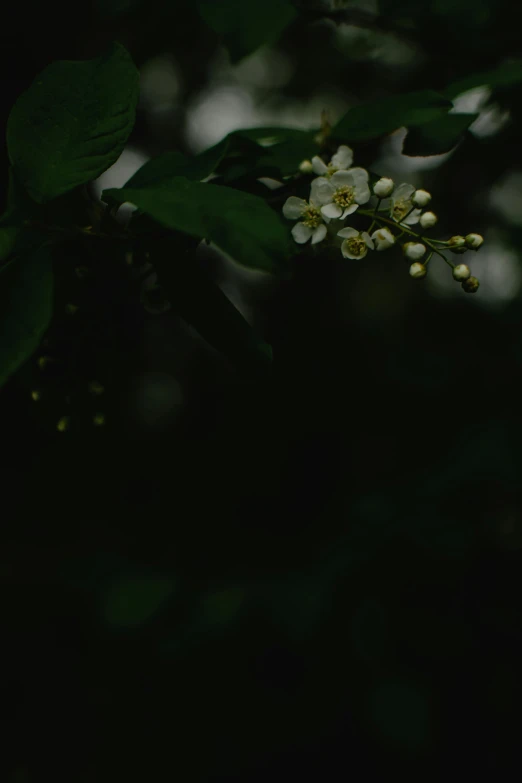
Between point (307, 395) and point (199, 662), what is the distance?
1.84 meters

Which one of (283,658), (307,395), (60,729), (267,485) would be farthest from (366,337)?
(60,729)

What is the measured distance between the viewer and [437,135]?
975 millimetres

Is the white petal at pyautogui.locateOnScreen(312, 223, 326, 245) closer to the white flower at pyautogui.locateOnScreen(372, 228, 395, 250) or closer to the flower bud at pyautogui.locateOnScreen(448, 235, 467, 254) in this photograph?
the white flower at pyautogui.locateOnScreen(372, 228, 395, 250)

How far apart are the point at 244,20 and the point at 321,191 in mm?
386

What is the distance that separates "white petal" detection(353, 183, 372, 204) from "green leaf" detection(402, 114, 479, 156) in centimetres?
15

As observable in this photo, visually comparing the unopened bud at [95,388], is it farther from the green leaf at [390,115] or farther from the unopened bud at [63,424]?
the green leaf at [390,115]

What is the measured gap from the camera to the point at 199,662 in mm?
3268

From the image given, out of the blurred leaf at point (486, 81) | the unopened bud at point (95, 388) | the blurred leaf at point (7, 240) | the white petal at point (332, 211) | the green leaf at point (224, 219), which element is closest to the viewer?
the green leaf at point (224, 219)

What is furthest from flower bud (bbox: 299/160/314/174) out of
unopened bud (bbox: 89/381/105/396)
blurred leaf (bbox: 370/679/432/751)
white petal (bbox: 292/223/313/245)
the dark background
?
blurred leaf (bbox: 370/679/432/751)

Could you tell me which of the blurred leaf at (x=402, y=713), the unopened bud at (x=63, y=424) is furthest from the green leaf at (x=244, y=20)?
the blurred leaf at (x=402, y=713)

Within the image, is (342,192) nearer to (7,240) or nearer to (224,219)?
(224,219)

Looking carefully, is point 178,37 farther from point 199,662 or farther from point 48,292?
point 199,662

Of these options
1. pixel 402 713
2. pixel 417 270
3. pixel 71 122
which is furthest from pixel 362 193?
pixel 402 713

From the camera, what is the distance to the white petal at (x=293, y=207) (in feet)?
3.05
